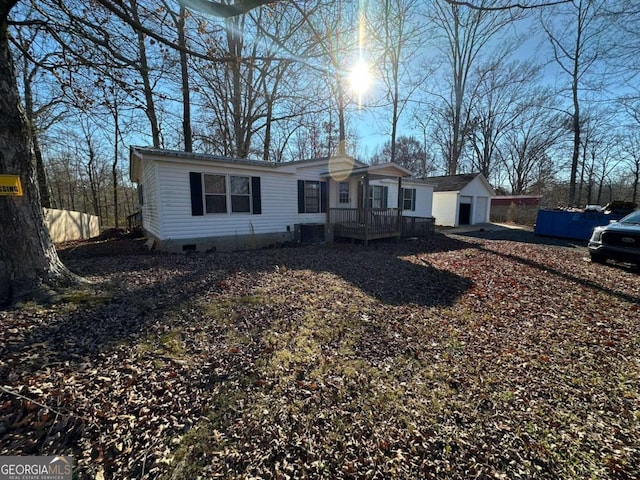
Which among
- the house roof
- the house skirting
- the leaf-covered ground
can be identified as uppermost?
the house roof

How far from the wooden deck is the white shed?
10.0 meters

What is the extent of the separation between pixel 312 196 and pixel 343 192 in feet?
5.95

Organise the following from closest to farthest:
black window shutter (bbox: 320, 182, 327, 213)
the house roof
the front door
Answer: the house roof < black window shutter (bbox: 320, 182, 327, 213) < the front door

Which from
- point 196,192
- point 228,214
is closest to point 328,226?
point 228,214

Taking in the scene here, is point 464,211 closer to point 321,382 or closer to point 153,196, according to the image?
point 153,196

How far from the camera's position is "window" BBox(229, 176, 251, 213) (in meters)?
9.51

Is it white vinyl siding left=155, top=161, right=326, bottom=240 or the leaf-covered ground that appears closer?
the leaf-covered ground

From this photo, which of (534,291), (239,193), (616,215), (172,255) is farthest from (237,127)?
(616,215)

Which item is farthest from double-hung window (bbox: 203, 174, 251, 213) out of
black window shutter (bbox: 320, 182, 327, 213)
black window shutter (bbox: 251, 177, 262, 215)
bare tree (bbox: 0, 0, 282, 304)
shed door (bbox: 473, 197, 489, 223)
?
shed door (bbox: 473, 197, 489, 223)

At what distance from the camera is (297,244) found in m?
10.8

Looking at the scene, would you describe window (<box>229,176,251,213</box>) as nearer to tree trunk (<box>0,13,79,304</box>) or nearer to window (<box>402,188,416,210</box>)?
tree trunk (<box>0,13,79,304</box>)

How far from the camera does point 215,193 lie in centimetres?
916

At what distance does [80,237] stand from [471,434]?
18.9m

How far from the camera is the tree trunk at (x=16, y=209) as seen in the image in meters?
3.42
